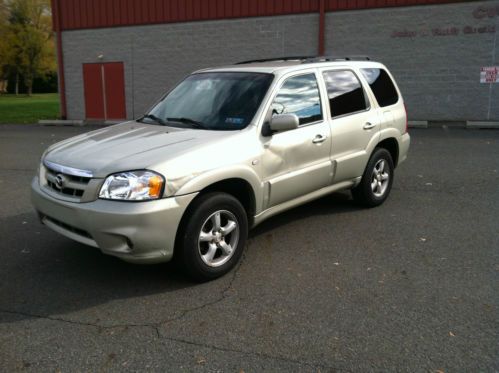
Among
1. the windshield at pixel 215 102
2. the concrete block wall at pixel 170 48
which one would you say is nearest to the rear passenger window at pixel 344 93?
the windshield at pixel 215 102

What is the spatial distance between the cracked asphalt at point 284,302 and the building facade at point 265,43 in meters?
10.00

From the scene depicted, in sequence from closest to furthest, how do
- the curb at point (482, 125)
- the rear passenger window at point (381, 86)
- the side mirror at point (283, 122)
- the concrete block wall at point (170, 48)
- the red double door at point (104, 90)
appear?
1. the side mirror at point (283, 122)
2. the rear passenger window at point (381, 86)
3. the curb at point (482, 125)
4. the concrete block wall at point (170, 48)
5. the red double door at point (104, 90)

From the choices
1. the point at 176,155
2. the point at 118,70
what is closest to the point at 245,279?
the point at 176,155

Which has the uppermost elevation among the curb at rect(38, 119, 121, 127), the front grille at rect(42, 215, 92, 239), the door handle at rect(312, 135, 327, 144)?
the door handle at rect(312, 135, 327, 144)

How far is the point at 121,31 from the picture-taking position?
18.2 metres

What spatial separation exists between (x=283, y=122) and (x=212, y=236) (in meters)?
1.17

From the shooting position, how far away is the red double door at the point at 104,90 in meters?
18.7

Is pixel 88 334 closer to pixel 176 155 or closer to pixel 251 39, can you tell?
pixel 176 155

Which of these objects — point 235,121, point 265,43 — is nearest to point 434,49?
point 265,43

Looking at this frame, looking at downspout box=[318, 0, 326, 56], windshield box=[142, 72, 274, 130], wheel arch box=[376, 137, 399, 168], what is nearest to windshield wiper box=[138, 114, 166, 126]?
windshield box=[142, 72, 274, 130]

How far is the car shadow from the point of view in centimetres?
363

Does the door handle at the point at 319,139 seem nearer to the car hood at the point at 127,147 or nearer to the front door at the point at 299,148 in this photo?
the front door at the point at 299,148

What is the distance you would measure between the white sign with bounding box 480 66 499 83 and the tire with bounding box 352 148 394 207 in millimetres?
9952

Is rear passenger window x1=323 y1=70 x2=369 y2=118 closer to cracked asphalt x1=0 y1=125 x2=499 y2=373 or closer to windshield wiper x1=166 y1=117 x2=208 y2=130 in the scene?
cracked asphalt x1=0 y1=125 x2=499 y2=373
